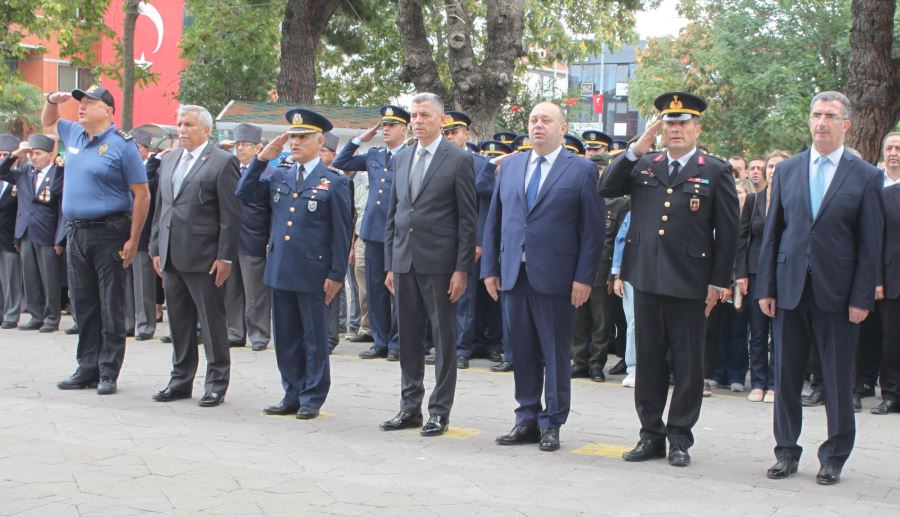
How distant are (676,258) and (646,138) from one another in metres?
0.76

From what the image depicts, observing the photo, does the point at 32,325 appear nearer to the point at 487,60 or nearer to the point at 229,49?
the point at 487,60

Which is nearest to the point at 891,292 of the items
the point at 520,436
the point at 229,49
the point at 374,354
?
the point at 520,436

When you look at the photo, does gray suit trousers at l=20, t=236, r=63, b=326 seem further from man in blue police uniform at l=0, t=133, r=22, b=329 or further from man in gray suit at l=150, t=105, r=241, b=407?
man in gray suit at l=150, t=105, r=241, b=407

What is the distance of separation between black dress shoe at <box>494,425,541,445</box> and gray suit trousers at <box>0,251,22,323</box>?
827cm

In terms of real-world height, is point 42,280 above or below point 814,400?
above

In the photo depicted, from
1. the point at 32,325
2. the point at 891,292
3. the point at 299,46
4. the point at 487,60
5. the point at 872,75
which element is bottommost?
the point at 32,325

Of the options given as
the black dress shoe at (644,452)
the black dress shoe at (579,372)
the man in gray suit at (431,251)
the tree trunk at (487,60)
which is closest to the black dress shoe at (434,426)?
the man in gray suit at (431,251)

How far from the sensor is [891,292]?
29.8 ft

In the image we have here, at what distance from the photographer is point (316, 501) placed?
225 inches

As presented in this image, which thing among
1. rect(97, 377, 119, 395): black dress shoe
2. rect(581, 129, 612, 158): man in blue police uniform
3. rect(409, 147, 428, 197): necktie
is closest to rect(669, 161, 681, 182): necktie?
rect(409, 147, 428, 197): necktie

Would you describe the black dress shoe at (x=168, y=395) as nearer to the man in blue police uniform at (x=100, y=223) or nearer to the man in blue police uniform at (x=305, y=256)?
the man in blue police uniform at (x=100, y=223)

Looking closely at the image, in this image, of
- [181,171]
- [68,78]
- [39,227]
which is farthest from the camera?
[68,78]

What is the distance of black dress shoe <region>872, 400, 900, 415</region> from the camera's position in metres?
9.06

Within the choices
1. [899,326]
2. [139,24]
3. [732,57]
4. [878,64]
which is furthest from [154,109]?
[899,326]
